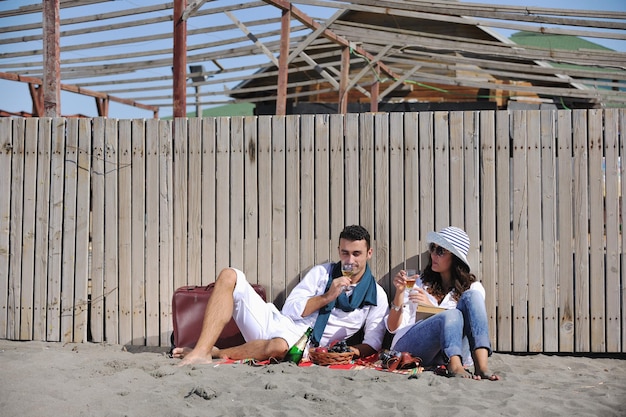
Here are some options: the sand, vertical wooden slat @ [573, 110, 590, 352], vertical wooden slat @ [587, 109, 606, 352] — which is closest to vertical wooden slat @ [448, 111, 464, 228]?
vertical wooden slat @ [573, 110, 590, 352]

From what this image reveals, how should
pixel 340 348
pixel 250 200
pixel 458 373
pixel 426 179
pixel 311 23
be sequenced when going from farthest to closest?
pixel 311 23
pixel 250 200
pixel 426 179
pixel 340 348
pixel 458 373

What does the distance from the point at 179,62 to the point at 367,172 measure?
2180 millimetres

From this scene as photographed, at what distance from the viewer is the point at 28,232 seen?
6031 mm

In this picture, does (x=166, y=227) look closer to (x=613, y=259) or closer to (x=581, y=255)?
(x=581, y=255)

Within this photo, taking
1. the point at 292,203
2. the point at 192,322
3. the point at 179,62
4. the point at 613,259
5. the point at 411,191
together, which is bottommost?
the point at 192,322

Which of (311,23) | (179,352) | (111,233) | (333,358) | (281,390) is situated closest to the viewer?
(281,390)

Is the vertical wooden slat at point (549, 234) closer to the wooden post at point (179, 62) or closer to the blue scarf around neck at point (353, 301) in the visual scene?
the blue scarf around neck at point (353, 301)

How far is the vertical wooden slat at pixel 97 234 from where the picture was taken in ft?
19.4

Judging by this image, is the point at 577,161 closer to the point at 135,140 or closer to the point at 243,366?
the point at 243,366

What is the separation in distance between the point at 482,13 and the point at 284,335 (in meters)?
5.25

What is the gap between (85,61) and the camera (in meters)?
12.3

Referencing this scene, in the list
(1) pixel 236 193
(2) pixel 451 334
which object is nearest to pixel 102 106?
(1) pixel 236 193

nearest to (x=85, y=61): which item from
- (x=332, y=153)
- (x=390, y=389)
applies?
(x=332, y=153)

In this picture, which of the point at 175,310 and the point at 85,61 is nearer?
the point at 175,310
